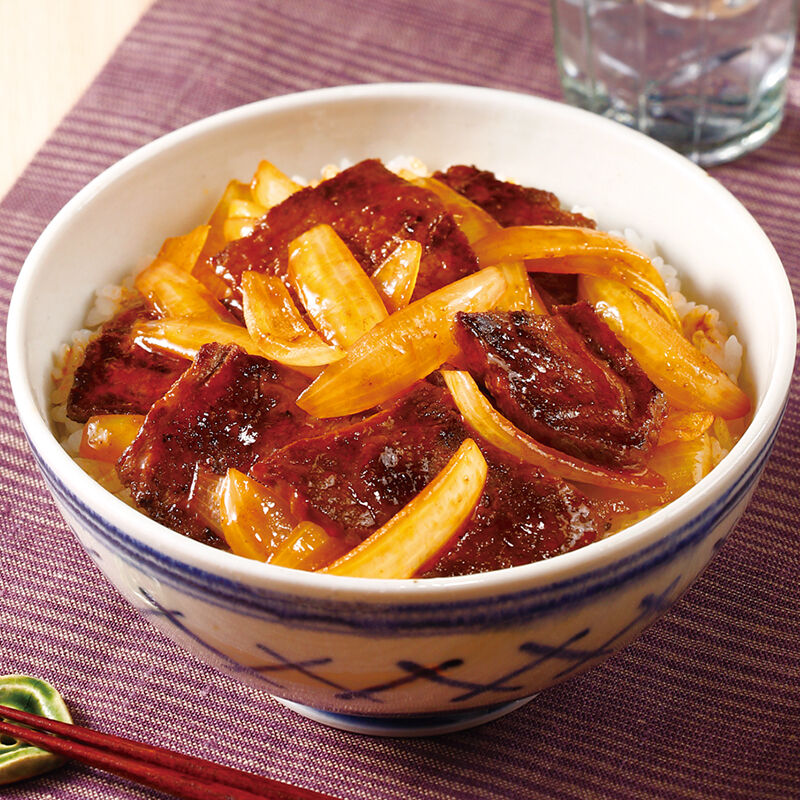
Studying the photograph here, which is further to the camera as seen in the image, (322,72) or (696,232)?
(322,72)

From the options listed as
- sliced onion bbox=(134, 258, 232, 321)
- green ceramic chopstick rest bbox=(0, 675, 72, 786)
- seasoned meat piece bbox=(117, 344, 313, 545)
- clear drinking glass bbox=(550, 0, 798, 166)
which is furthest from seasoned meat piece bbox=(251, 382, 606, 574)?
clear drinking glass bbox=(550, 0, 798, 166)

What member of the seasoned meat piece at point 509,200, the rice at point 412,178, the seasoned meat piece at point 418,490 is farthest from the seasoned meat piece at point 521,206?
the seasoned meat piece at point 418,490

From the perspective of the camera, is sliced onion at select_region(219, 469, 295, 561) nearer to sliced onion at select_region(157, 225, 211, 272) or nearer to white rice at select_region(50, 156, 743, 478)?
white rice at select_region(50, 156, 743, 478)

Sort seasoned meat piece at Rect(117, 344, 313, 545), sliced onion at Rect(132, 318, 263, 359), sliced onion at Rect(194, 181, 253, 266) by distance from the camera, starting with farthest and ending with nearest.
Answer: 1. sliced onion at Rect(194, 181, 253, 266)
2. sliced onion at Rect(132, 318, 263, 359)
3. seasoned meat piece at Rect(117, 344, 313, 545)

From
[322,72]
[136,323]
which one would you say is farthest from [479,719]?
[322,72]

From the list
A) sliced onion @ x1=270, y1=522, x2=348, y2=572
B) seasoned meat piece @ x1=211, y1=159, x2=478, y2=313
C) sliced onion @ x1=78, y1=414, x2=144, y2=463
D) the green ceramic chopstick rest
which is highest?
seasoned meat piece @ x1=211, y1=159, x2=478, y2=313

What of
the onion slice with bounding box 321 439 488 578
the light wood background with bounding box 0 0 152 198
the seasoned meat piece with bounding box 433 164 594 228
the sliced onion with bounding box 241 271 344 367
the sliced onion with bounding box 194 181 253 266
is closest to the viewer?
the onion slice with bounding box 321 439 488 578

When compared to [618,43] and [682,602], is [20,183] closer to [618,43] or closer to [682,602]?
[618,43]
